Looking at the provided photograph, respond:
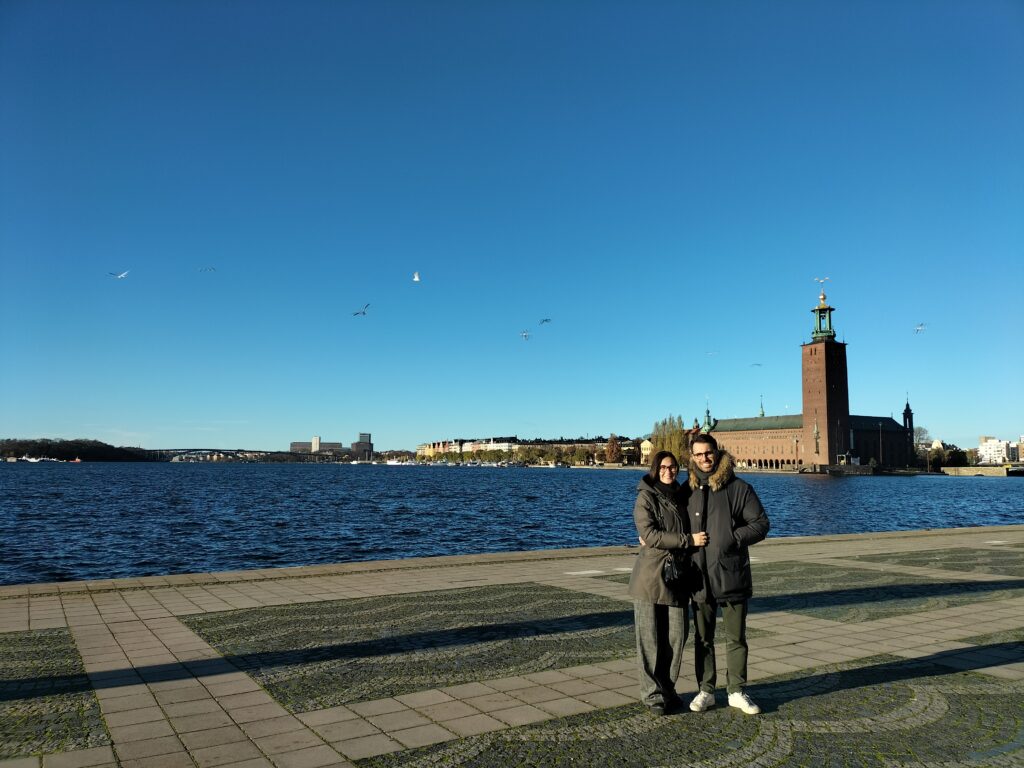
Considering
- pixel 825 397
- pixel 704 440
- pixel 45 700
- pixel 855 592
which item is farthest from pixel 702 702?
pixel 825 397

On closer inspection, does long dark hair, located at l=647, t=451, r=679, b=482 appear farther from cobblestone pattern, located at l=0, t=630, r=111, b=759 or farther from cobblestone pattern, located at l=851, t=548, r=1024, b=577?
cobblestone pattern, located at l=851, t=548, r=1024, b=577

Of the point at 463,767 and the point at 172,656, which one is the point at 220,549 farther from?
the point at 463,767

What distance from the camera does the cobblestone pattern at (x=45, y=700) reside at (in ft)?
19.1

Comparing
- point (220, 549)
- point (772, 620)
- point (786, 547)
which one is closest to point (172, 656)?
point (772, 620)

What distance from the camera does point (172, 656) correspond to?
28.2 feet

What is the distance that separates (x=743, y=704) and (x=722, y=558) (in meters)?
1.27

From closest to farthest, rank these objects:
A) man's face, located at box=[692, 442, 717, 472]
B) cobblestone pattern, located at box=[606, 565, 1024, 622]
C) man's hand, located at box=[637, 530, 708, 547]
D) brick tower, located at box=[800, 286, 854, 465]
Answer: man's hand, located at box=[637, 530, 708, 547], man's face, located at box=[692, 442, 717, 472], cobblestone pattern, located at box=[606, 565, 1024, 622], brick tower, located at box=[800, 286, 854, 465]

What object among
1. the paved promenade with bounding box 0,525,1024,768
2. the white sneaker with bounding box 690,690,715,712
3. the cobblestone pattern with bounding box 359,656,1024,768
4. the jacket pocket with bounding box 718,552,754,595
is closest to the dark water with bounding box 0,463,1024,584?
the paved promenade with bounding box 0,525,1024,768

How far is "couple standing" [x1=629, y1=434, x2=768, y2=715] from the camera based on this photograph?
252 inches

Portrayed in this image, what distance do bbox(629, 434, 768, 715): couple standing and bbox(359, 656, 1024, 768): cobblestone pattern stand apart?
0.31 meters

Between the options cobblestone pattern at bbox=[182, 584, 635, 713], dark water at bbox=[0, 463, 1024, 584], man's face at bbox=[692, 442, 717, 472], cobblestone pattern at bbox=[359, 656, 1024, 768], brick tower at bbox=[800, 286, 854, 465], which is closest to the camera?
cobblestone pattern at bbox=[359, 656, 1024, 768]

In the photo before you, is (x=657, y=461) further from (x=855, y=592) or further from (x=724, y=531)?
(x=855, y=592)

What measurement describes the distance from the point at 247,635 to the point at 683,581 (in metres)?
6.01

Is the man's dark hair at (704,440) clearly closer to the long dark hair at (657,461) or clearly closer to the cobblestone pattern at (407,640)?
the long dark hair at (657,461)
